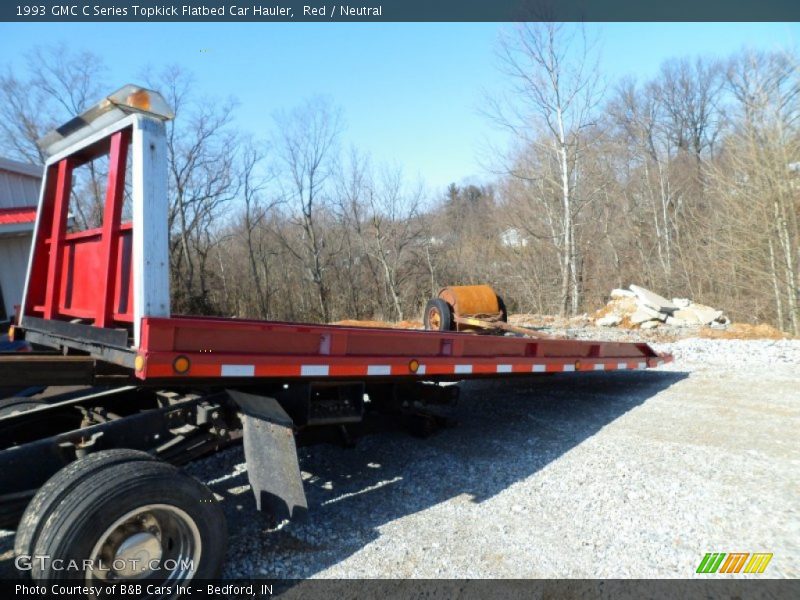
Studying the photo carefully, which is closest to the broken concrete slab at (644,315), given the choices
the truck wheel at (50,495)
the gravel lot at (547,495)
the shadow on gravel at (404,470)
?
the shadow on gravel at (404,470)

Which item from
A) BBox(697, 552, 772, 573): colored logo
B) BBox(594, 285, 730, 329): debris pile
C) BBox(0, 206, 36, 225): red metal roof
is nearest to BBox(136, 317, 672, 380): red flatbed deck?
BBox(697, 552, 772, 573): colored logo

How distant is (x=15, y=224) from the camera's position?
981 cm

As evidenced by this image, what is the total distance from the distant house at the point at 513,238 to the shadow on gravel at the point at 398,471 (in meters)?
19.9

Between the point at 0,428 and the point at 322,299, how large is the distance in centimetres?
2373

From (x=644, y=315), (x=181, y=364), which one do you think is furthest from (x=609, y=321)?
(x=181, y=364)

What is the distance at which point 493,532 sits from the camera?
136 inches

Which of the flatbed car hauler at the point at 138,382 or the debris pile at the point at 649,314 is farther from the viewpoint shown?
the debris pile at the point at 649,314

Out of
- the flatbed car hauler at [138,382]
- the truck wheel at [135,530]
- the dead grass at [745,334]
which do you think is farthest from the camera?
the dead grass at [745,334]

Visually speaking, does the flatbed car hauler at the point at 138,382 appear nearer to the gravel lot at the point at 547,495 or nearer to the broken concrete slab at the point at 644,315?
the gravel lot at the point at 547,495

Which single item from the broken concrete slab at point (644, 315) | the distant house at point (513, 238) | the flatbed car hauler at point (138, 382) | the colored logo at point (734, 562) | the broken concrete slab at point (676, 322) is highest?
the distant house at point (513, 238)

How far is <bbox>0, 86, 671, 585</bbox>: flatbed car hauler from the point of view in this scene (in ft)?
8.26

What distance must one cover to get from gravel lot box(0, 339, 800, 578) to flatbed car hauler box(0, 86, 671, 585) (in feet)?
1.99

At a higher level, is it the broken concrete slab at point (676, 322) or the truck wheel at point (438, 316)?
the broken concrete slab at point (676, 322)

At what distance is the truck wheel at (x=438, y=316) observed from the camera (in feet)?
27.3
